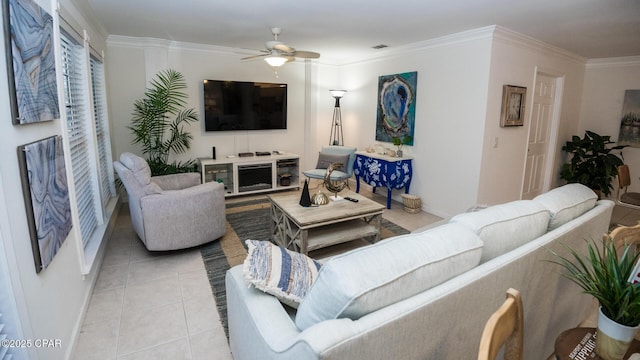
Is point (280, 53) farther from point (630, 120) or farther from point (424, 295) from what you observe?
point (630, 120)

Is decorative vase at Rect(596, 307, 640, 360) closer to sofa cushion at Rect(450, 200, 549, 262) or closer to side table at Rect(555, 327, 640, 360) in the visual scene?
side table at Rect(555, 327, 640, 360)

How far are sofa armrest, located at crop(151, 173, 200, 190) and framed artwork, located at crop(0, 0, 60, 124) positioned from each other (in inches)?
63.8

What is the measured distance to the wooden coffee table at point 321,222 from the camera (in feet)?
9.20

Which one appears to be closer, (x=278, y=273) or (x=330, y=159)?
(x=278, y=273)

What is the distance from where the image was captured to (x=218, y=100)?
4.99 m

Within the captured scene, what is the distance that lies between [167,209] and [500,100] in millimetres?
3774

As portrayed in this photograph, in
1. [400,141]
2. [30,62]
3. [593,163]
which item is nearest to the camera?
[30,62]

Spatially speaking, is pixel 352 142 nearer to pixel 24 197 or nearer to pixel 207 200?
pixel 207 200

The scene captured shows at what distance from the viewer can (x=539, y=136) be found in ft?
15.9

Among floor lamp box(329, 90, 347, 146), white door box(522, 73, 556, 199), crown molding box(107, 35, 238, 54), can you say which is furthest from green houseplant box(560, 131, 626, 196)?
crown molding box(107, 35, 238, 54)

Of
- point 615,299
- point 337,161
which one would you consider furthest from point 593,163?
point 615,299

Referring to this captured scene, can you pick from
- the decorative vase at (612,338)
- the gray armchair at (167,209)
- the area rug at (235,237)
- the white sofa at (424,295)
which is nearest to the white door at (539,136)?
the area rug at (235,237)

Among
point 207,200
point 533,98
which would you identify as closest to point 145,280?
point 207,200

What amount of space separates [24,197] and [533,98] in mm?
5177
